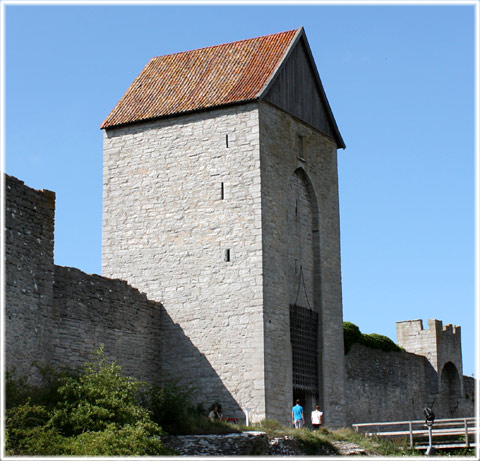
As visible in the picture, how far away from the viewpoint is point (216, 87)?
92.6 ft

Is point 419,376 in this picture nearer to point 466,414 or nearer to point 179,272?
point 466,414

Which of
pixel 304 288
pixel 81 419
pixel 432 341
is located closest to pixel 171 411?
pixel 81 419

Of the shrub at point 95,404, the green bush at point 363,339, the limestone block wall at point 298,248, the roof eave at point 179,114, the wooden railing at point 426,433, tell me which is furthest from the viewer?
the green bush at point 363,339

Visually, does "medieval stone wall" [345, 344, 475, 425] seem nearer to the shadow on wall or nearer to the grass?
the grass

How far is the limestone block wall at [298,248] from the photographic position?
26.3 meters

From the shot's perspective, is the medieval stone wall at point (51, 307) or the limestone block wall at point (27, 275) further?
the medieval stone wall at point (51, 307)

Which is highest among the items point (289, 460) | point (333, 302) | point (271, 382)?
point (333, 302)

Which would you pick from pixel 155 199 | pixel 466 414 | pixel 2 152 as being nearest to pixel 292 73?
pixel 155 199

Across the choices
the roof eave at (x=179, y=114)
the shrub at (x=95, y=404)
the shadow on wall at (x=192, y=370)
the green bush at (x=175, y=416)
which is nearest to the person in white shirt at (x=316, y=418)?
the shadow on wall at (x=192, y=370)

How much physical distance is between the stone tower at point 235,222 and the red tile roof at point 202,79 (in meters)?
0.05

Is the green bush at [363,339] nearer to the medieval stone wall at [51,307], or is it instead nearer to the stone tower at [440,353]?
the stone tower at [440,353]

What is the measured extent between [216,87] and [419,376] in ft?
50.0

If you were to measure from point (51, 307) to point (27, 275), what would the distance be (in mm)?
1230

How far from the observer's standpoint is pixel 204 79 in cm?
2881
